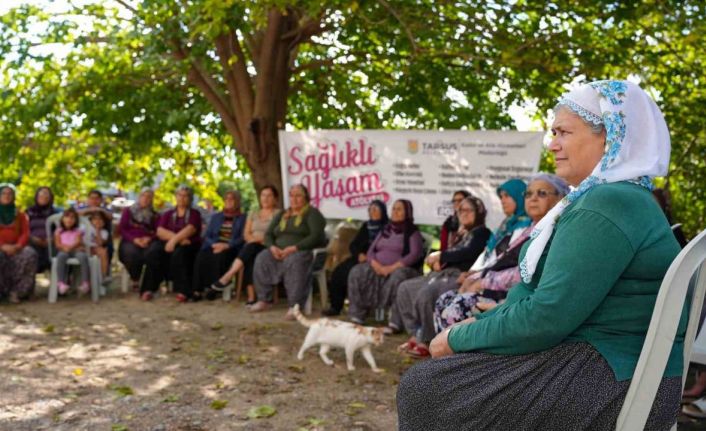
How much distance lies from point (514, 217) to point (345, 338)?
163 cm

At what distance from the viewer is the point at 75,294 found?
34.7ft

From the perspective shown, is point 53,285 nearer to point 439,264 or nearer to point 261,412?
point 439,264

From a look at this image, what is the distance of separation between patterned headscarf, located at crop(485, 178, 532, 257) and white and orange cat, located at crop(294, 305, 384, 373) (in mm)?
1134

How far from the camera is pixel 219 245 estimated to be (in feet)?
34.2

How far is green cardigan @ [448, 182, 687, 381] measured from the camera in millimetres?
2182

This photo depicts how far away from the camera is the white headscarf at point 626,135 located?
230 cm

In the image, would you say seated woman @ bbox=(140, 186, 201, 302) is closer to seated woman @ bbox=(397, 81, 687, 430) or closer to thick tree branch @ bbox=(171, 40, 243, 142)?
thick tree branch @ bbox=(171, 40, 243, 142)

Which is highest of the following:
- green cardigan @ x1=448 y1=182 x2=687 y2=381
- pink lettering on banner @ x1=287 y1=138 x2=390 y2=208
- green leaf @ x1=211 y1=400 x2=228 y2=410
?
pink lettering on banner @ x1=287 y1=138 x2=390 y2=208

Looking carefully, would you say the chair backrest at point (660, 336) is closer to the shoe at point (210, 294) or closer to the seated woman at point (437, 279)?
Result: the seated woman at point (437, 279)

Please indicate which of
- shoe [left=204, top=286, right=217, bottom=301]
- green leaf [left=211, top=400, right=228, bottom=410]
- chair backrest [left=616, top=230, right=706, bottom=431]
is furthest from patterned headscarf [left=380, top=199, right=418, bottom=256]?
chair backrest [left=616, top=230, right=706, bottom=431]

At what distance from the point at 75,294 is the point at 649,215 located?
31.0 ft

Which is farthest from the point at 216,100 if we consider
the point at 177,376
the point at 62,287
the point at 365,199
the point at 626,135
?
the point at 626,135

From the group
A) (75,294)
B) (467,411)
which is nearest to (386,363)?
(467,411)

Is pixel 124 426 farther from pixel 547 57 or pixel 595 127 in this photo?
pixel 547 57
